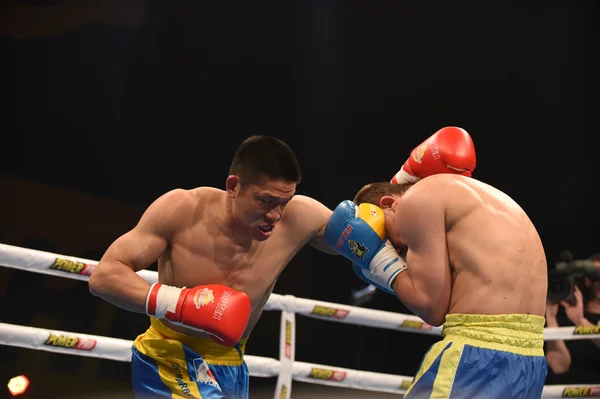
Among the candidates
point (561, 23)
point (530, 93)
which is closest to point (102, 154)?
point (530, 93)

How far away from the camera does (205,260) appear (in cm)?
223

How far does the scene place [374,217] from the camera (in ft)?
7.25

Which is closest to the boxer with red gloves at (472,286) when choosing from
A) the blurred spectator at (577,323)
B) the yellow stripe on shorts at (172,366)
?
the yellow stripe on shorts at (172,366)

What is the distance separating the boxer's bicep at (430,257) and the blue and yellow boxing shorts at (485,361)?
0.06 metres

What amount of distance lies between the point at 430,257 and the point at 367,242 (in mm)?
265

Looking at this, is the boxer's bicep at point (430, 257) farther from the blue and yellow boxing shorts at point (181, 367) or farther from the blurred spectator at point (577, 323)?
the blurred spectator at point (577, 323)

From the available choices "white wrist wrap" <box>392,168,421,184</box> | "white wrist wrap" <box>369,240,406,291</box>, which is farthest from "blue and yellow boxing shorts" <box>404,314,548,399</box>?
"white wrist wrap" <box>392,168,421,184</box>

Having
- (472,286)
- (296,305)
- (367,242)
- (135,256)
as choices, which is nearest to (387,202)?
(367,242)

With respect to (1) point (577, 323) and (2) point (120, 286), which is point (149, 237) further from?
(1) point (577, 323)

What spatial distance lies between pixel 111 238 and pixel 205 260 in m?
3.36

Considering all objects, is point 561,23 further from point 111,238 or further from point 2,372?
point 2,372

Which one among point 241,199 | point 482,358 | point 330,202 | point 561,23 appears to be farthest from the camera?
point 561,23

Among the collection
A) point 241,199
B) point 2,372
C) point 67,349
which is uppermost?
point 241,199

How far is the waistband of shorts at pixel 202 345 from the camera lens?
2.21 metres
